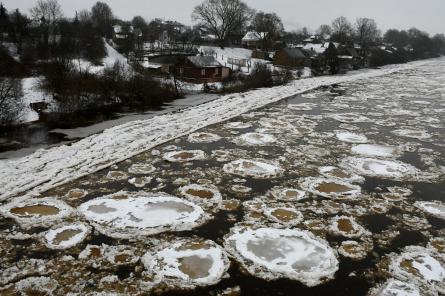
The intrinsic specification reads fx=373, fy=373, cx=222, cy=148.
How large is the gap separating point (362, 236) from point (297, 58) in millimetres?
45193

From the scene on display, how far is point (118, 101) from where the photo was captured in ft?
78.5

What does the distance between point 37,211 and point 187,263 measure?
385cm

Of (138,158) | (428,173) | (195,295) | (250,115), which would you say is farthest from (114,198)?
(250,115)

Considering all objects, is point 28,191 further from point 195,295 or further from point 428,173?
point 428,173

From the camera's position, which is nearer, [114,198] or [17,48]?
[114,198]

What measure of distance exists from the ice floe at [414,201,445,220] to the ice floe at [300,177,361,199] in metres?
1.40

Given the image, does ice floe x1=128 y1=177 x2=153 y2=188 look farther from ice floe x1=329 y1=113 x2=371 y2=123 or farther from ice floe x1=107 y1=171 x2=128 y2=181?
ice floe x1=329 y1=113 x2=371 y2=123

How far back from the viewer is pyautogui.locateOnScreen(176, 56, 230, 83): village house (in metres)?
34.8

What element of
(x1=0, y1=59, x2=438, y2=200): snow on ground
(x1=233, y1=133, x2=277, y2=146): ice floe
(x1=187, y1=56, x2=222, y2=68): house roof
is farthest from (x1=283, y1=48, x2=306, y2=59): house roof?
(x1=233, y1=133, x2=277, y2=146): ice floe

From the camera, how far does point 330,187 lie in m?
9.63

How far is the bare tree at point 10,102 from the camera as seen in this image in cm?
1691

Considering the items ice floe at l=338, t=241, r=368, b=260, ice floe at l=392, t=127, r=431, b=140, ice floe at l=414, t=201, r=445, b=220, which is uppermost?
ice floe at l=392, t=127, r=431, b=140

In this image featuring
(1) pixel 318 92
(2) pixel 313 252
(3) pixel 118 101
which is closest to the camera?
(2) pixel 313 252

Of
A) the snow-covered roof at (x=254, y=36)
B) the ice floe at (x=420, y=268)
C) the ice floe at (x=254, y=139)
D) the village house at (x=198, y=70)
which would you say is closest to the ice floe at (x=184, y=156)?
the ice floe at (x=254, y=139)
